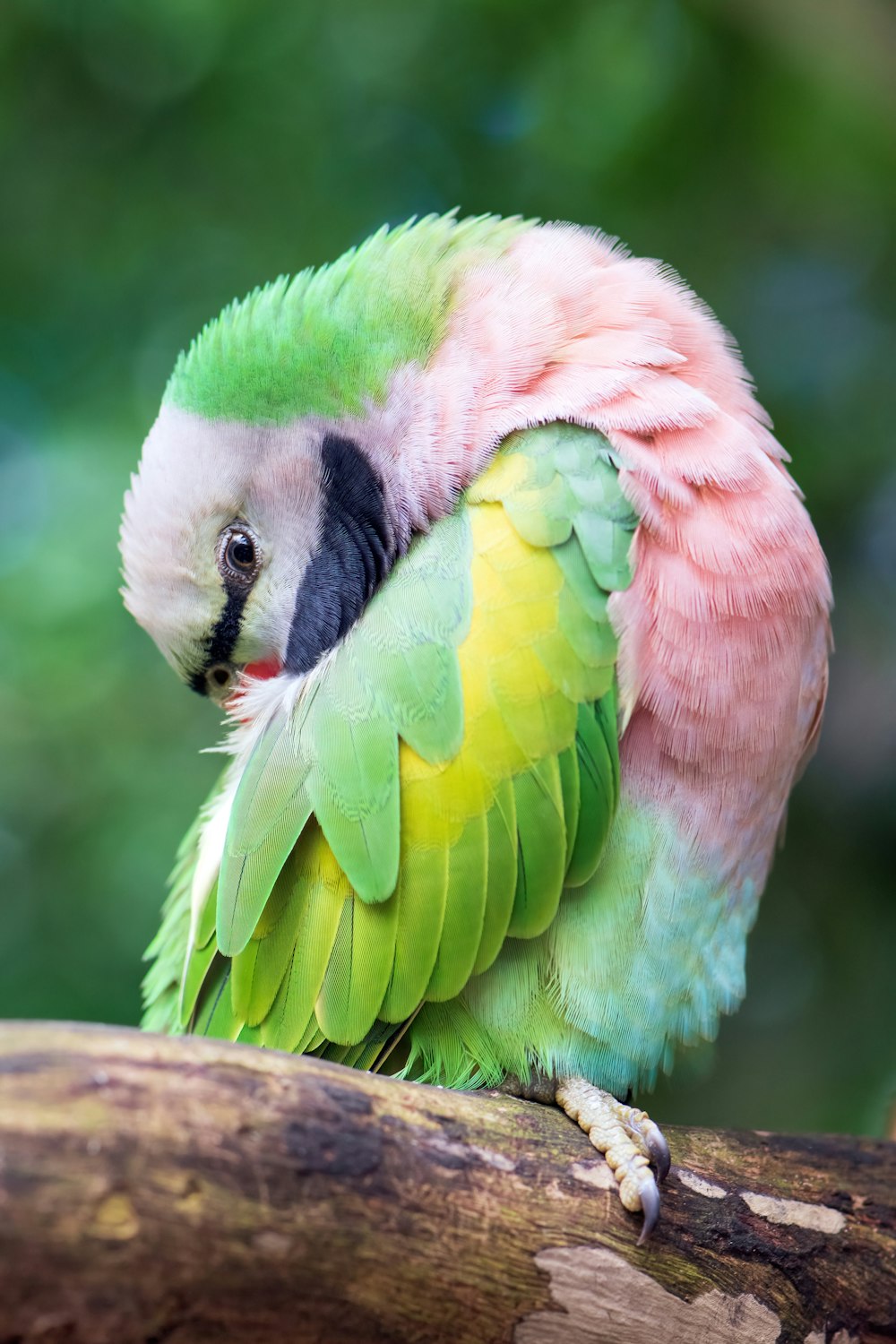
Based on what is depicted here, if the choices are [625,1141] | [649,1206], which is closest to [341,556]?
[625,1141]

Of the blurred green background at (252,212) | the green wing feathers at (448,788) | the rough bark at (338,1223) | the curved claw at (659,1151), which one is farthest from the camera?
the blurred green background at (252,212)

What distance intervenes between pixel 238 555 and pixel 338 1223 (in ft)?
5.11

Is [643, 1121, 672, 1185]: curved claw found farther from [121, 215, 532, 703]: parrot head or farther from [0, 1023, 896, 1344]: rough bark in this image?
[121, 215, 532, 703]: parrot head

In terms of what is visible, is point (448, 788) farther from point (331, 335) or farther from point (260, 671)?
point (331, 335)

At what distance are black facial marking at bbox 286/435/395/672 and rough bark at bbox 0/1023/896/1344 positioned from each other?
1.04 m

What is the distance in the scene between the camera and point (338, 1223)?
1.55m

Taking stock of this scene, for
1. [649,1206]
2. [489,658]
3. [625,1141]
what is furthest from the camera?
[489,658]

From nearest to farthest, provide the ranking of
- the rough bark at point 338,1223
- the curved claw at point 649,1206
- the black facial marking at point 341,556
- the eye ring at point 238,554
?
the rough bark at point 338,1223 → the curved claw at point 649,1206 → the black facial marking at point 341,556 → the eye ring at point 238,554

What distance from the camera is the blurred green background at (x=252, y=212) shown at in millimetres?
4387

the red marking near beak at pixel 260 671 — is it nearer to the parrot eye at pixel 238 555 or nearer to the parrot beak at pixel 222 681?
the parrot beak at pixel 222 681

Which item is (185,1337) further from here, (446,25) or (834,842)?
(446,25)

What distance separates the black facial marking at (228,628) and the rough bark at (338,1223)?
124 centimetres

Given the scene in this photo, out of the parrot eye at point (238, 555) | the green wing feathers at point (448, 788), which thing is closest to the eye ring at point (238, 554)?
the parrot eye at point (238, 555)

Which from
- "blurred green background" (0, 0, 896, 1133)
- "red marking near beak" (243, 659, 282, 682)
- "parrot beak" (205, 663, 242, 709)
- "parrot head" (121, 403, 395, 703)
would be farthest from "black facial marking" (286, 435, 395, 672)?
"blurred green background" (0, 0, 896, 1133)
